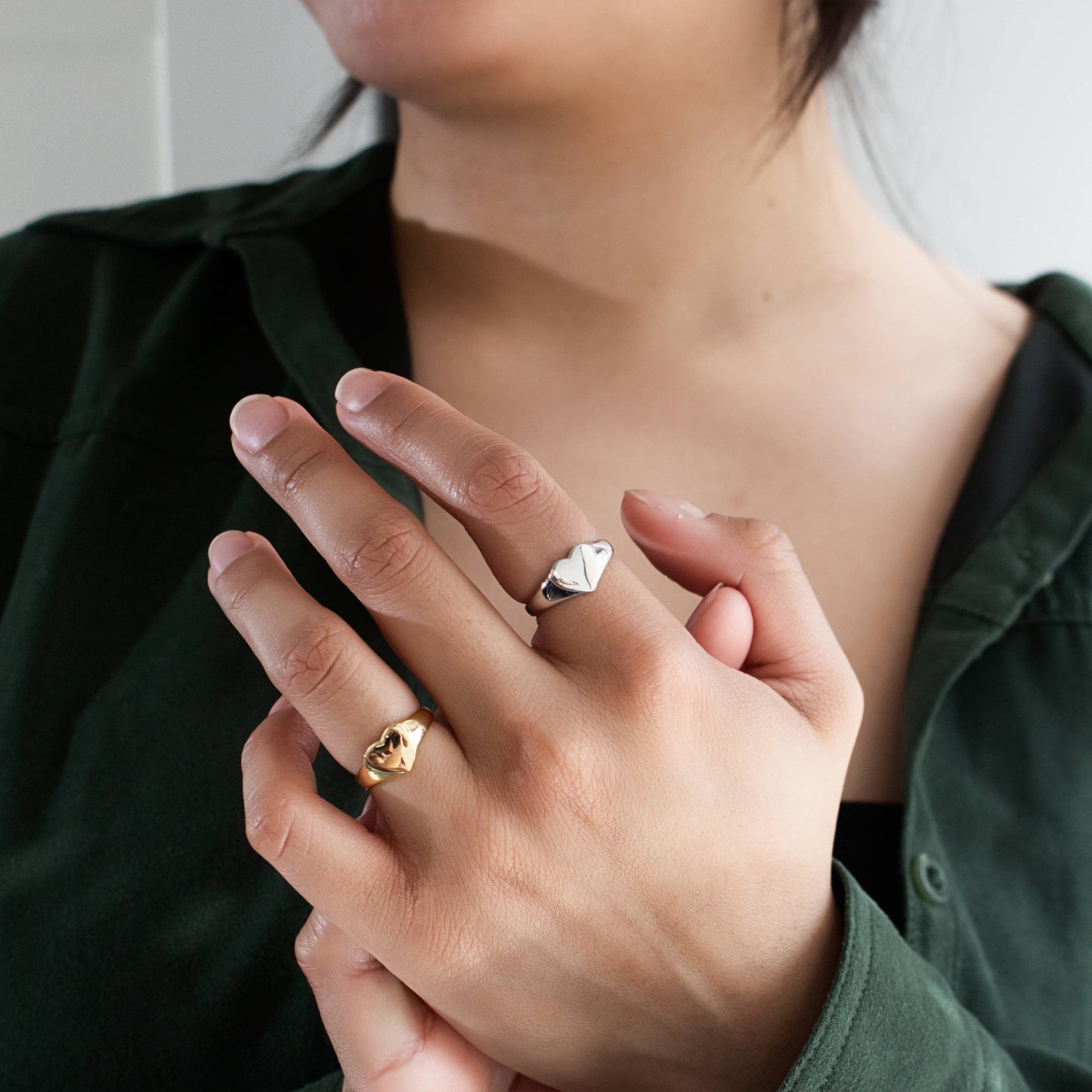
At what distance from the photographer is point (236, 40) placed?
123cm

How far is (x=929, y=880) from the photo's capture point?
2.21 feet

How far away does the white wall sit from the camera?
1.17 metres

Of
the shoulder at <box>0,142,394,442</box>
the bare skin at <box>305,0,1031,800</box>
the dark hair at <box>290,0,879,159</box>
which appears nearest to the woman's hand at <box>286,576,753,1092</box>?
the bare skin at <box>305,0,1031,800</box>

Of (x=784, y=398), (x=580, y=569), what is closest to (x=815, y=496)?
(x=784, y=398)

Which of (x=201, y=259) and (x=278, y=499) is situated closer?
(x=278, y=499)

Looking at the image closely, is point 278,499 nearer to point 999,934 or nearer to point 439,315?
point 439,315

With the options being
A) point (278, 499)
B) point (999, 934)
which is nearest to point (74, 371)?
point (278, 499)

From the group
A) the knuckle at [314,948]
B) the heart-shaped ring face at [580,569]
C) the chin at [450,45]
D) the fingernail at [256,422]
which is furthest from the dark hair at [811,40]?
the knuckle at [314,948]

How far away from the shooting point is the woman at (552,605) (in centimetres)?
45

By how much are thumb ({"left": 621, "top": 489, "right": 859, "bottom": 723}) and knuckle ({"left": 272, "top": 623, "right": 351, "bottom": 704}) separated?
171 mm

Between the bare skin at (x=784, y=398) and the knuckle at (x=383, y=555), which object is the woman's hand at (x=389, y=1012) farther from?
the bare skin at (x=784, y=398)

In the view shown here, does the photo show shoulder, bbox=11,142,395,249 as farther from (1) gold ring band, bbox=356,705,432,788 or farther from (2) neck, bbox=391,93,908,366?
(1) gold ring band, bbox=356,705,432,788

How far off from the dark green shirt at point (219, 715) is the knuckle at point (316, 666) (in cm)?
21

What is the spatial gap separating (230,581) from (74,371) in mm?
428
